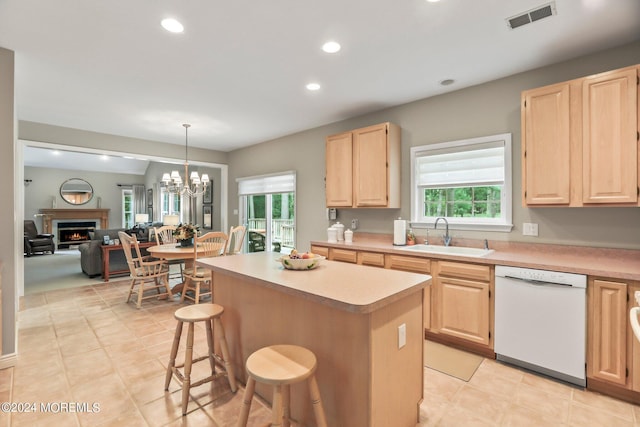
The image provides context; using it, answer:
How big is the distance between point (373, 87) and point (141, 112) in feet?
10.2

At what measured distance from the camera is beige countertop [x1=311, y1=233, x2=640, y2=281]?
2.16 metres

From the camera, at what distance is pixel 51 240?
8953 millimetres

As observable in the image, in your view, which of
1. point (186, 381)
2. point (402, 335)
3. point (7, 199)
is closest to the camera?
point (402, 335)

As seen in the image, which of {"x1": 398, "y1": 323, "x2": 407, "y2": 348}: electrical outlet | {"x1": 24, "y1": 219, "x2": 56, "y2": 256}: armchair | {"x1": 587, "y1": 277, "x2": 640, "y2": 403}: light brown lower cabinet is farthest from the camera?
{"x1": 24, "y1": 219, "x2": 56, "y2": 256}: armchair

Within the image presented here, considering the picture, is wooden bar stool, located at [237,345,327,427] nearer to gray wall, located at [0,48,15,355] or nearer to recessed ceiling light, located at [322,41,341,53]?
recessed ceiling light, located at [322,41,341,53]

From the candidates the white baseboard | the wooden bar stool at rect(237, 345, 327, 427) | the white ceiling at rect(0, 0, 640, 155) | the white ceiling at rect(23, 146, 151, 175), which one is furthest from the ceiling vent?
the white ceiling at rect(23, 146, 151, 175)

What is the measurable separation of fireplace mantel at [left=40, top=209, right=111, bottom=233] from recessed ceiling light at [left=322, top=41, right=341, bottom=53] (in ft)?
37.1

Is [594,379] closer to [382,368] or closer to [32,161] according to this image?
[382,368]

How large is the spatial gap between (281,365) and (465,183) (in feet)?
9.37

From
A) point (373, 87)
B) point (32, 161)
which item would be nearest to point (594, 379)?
point (373, 87)

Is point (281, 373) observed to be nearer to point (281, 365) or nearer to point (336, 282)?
point (281, 365)

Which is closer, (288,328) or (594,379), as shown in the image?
(288,328)

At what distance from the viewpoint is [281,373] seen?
54.2 inches

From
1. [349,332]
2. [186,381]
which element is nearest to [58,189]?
[186,381]
